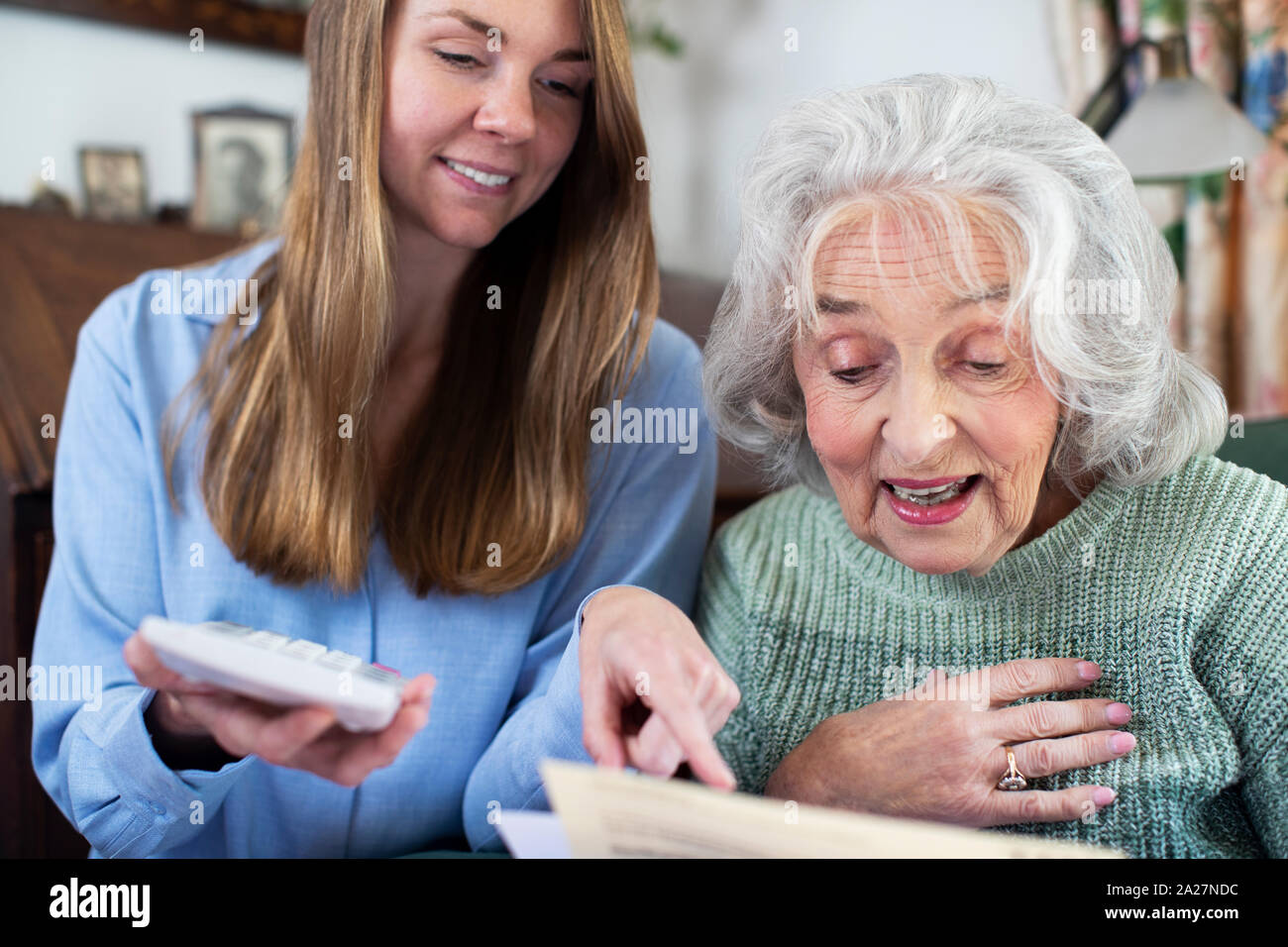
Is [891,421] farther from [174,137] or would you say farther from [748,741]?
[174,137]

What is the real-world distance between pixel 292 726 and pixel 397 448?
55cm

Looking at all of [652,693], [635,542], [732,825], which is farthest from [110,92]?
[732,825]

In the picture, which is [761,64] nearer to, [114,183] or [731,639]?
[114,183]

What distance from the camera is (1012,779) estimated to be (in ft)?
3.03

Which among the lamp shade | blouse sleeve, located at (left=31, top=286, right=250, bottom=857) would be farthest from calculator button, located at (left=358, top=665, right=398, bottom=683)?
the lamp shade

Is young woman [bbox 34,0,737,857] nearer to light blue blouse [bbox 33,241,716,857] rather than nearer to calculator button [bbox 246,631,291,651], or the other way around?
light blue blouse [bbox 33,241,716,857]

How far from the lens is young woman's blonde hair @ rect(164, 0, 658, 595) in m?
1.13

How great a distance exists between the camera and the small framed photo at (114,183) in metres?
2.64

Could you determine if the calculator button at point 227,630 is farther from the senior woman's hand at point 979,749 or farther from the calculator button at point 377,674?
the senior woman's hand at point 979,749

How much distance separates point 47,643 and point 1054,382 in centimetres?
98

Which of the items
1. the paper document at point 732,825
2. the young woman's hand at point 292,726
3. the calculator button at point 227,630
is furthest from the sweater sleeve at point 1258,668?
the calculator button at point 227,630

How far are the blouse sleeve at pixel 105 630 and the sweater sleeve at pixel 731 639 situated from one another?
467 mm
